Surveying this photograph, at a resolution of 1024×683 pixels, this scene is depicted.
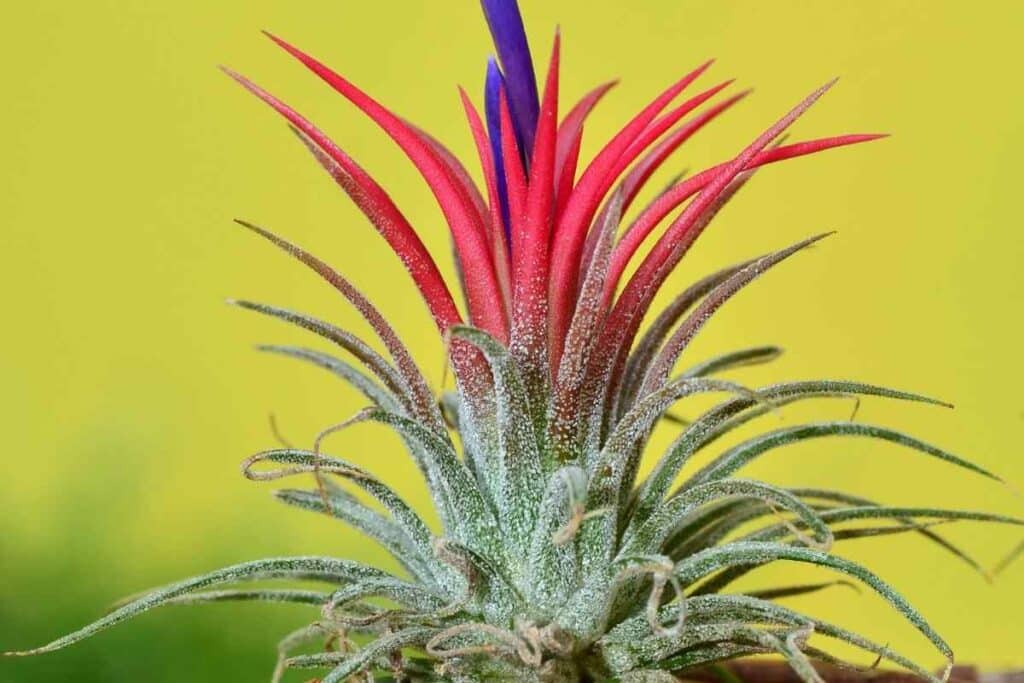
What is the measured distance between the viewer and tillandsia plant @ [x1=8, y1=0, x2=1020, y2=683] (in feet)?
2.09

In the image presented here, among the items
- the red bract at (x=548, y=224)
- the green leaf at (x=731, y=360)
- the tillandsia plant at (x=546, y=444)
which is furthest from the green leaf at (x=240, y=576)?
the green leaf at (x=731, y=360)

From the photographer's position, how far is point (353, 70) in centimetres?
180

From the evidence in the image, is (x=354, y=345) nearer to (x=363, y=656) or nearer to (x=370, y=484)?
→ (x=370, y=484)

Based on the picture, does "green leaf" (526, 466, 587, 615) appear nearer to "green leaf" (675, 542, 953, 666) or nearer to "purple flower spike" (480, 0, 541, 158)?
"green leaf" (675, 542, 953, 666)

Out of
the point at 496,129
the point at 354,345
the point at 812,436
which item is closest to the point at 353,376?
the point at 354,345

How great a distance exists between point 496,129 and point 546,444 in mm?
191

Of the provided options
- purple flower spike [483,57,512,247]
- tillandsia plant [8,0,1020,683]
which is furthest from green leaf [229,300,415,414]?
purple flower spike [483,57,512,247]

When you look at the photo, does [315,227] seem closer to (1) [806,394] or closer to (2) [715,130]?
(2) [715,130]

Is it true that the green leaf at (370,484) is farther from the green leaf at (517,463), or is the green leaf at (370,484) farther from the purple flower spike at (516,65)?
the purple flower spike at (516,65)

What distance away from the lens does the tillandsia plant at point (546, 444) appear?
2.09 ft

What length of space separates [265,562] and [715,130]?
129 centimetres

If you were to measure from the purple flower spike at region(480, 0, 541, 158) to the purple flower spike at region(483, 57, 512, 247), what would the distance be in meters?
0.01

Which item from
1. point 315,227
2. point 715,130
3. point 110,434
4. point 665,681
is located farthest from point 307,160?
point 665,681

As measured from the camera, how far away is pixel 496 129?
0.72m
